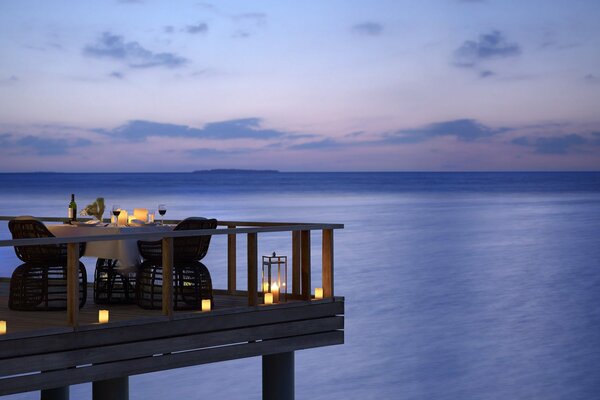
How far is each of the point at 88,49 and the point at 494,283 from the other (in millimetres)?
22796

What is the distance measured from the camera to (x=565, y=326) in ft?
58.1

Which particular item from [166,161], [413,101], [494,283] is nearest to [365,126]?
[413,101]

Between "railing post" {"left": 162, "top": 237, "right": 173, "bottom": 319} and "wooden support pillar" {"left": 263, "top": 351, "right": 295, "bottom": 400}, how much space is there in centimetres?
133

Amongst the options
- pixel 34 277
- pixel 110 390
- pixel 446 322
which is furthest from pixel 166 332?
pixel 446 322

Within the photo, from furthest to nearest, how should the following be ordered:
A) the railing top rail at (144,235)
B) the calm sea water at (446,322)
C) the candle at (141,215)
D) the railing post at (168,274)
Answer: the calm sea water at (446,322)
the candle at (141,215)
the railing post at (168,274)
the railing top rail at (144,235)

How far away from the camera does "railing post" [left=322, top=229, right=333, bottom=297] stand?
7.77 metres

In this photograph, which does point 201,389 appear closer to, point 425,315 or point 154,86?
point 425,315

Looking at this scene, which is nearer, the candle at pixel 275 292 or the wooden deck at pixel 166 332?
the wooden deck at pixel 166 332

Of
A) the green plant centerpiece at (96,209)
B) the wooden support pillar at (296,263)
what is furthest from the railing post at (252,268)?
the green plant centerpiece at (96,209)

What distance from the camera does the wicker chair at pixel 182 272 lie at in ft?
24.2

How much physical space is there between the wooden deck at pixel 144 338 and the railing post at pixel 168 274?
0.29ft

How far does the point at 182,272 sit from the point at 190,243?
0.81 feet

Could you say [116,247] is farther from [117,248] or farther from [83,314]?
[83,314]

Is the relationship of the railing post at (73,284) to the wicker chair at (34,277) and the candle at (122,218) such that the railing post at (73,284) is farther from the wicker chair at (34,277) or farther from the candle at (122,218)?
the candle at (122,218)
